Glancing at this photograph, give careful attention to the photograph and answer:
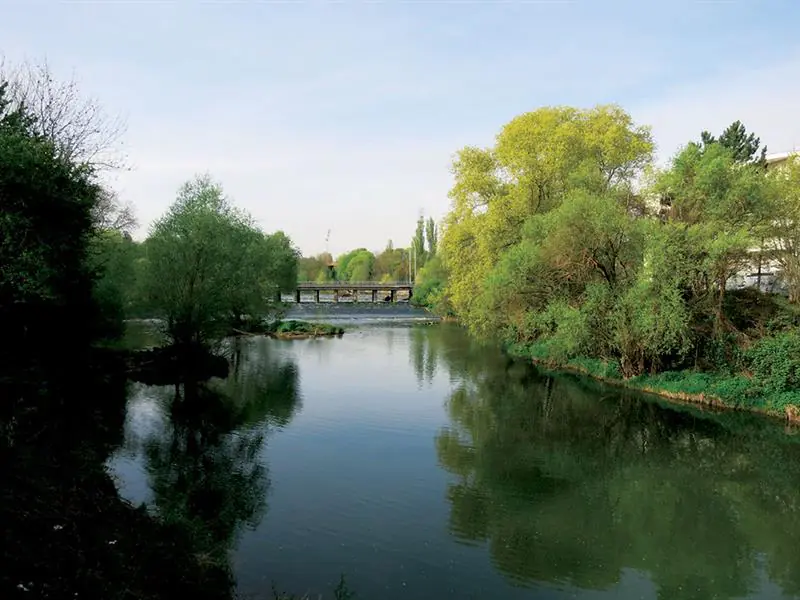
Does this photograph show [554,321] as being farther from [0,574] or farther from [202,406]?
[0,574]

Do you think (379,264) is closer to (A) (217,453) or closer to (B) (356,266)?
(B) (356,266)

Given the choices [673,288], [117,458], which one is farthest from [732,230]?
[117,458]

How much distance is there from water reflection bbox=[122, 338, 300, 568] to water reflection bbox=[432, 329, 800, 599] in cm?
498

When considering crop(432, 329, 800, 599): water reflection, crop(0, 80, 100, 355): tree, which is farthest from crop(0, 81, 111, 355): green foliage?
crop(432, 329, 800, 599): water reflection

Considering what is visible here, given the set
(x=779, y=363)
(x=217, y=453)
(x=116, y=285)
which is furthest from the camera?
(x=116, y=285)

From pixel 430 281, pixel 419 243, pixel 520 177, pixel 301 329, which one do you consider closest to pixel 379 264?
pixel 419 243

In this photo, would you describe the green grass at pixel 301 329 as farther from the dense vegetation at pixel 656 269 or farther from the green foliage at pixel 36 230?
the green foliage at pixel 36 230

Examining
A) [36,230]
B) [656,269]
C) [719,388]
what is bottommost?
[719,388]

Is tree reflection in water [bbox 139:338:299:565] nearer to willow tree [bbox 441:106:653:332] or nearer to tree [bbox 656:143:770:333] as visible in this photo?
willow tree [bbox 441:106:653:332]

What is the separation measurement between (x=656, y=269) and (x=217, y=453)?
19.0 m

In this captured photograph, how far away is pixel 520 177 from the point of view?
122ft

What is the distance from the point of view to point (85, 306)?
2525cm

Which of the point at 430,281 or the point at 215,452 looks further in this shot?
the point at 430,281

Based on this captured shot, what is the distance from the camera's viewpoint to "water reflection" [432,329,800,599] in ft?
39.2
